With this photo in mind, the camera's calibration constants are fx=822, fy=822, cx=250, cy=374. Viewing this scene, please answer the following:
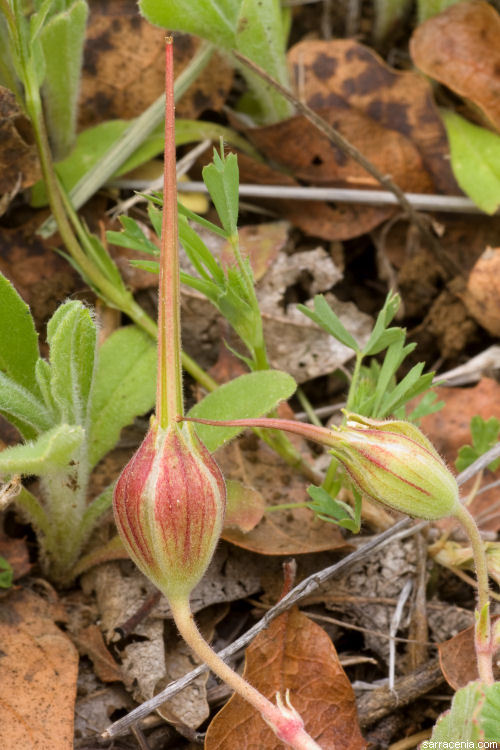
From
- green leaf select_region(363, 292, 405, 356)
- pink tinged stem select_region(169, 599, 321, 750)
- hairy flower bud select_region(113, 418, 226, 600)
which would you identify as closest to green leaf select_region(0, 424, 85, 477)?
hairy flower bud select_region(113, 418, 226, 600)

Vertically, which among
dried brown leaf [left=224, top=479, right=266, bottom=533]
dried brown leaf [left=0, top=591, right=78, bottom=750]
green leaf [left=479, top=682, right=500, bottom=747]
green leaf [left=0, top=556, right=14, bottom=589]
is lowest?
dried brown leaf [left=0, top=591, right=78, bottom=750]

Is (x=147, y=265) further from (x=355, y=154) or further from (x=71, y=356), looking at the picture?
(x=355, y=154)

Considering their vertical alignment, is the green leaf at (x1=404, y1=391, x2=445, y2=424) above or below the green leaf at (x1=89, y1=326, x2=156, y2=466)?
below

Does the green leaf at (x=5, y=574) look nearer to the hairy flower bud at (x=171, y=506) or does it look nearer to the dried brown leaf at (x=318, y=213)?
the hairy flower bud at (x=171, y=506)

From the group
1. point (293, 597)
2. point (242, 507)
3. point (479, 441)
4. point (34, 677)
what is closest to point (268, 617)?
point (293, 597)

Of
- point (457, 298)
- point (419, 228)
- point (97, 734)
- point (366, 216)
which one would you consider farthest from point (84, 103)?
point (97, 734)

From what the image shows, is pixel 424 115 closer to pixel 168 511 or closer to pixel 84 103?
pixel 84 103

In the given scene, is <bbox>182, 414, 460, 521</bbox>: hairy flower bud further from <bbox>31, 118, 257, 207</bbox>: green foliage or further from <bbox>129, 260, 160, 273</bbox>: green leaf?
<bbox>31, 118, 257, 207</bbox>: green foliage

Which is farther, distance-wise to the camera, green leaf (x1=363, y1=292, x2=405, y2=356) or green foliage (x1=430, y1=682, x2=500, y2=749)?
green leaf (x1=363, y1=292, x2=405, y2=356)
